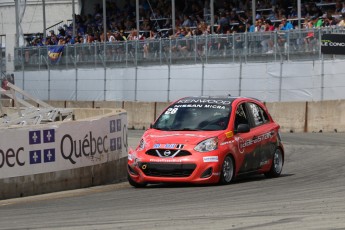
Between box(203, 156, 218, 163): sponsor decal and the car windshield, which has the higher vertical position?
the car windshield

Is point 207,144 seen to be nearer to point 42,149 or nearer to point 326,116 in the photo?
point 42,149

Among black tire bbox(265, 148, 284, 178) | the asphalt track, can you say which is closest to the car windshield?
the asphalt track

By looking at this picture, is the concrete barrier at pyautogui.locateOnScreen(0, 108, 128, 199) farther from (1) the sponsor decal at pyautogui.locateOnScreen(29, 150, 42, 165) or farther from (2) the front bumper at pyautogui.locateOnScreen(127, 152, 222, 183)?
(2) the front bumper at pyautogui.locateOnScreen(127, 152, 222, 183)

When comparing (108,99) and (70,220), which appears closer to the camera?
(70,220)

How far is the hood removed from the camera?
16.2 meters

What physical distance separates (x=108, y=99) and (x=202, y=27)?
4522mm

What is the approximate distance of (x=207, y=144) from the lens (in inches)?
635

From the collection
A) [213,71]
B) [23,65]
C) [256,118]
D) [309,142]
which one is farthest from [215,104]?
[23,65]

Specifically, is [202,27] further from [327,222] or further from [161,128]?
[327,222]

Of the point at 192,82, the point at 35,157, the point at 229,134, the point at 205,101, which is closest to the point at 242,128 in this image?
the point at 229,134

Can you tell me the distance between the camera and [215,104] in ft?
56.7

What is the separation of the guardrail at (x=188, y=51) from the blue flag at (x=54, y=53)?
6 cm

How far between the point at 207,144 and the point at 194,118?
0.99 m

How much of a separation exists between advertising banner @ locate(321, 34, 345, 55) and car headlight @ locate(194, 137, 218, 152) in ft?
49.2
